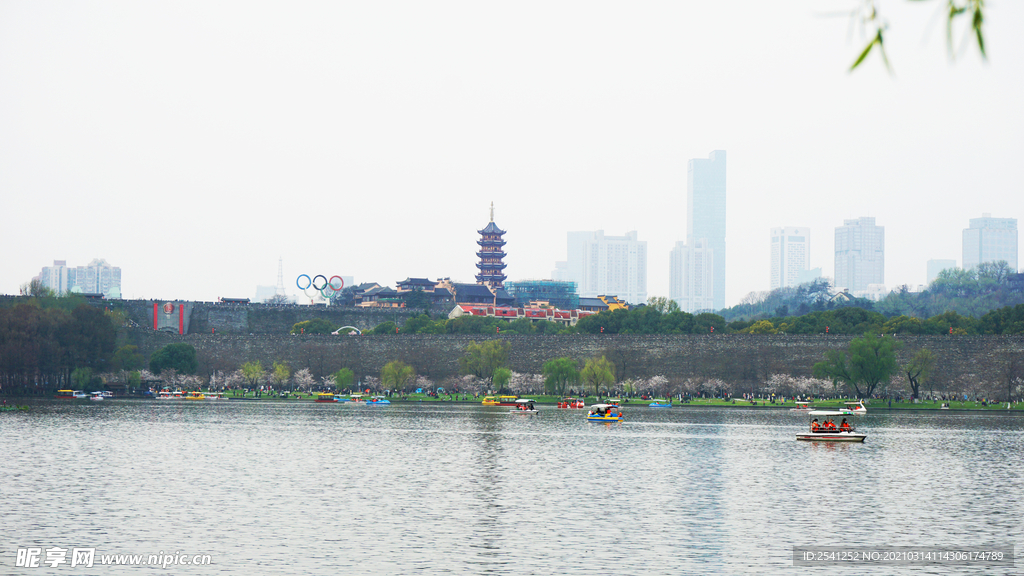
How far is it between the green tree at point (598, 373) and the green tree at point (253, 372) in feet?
121

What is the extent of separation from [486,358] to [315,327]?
45632mm

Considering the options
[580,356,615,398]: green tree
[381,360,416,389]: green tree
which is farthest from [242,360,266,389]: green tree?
[580,356,615,398]: green tree

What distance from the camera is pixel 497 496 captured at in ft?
114

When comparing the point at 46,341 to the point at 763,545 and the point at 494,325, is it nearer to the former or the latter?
the point at 494,325

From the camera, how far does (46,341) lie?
9606 cm

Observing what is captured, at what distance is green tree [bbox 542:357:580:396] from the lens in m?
98.8

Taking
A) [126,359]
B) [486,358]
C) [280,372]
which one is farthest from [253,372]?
[486,358]

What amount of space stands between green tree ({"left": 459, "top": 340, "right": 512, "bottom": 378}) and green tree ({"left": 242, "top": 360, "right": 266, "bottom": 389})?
23.9 meters

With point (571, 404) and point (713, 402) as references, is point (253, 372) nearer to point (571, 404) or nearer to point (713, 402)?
point (571, 404)

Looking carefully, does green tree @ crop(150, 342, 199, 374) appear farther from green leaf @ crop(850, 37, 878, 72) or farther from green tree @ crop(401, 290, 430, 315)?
green leaf @ crop(850, 37, 878, 72)

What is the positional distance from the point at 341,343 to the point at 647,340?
109 ft

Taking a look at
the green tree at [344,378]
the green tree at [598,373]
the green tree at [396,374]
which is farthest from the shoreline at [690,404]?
the green tree at [344,378]

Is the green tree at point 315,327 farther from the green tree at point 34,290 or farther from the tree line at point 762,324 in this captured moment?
the green tree at point 34,290

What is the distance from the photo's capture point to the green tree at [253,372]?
11462cm
